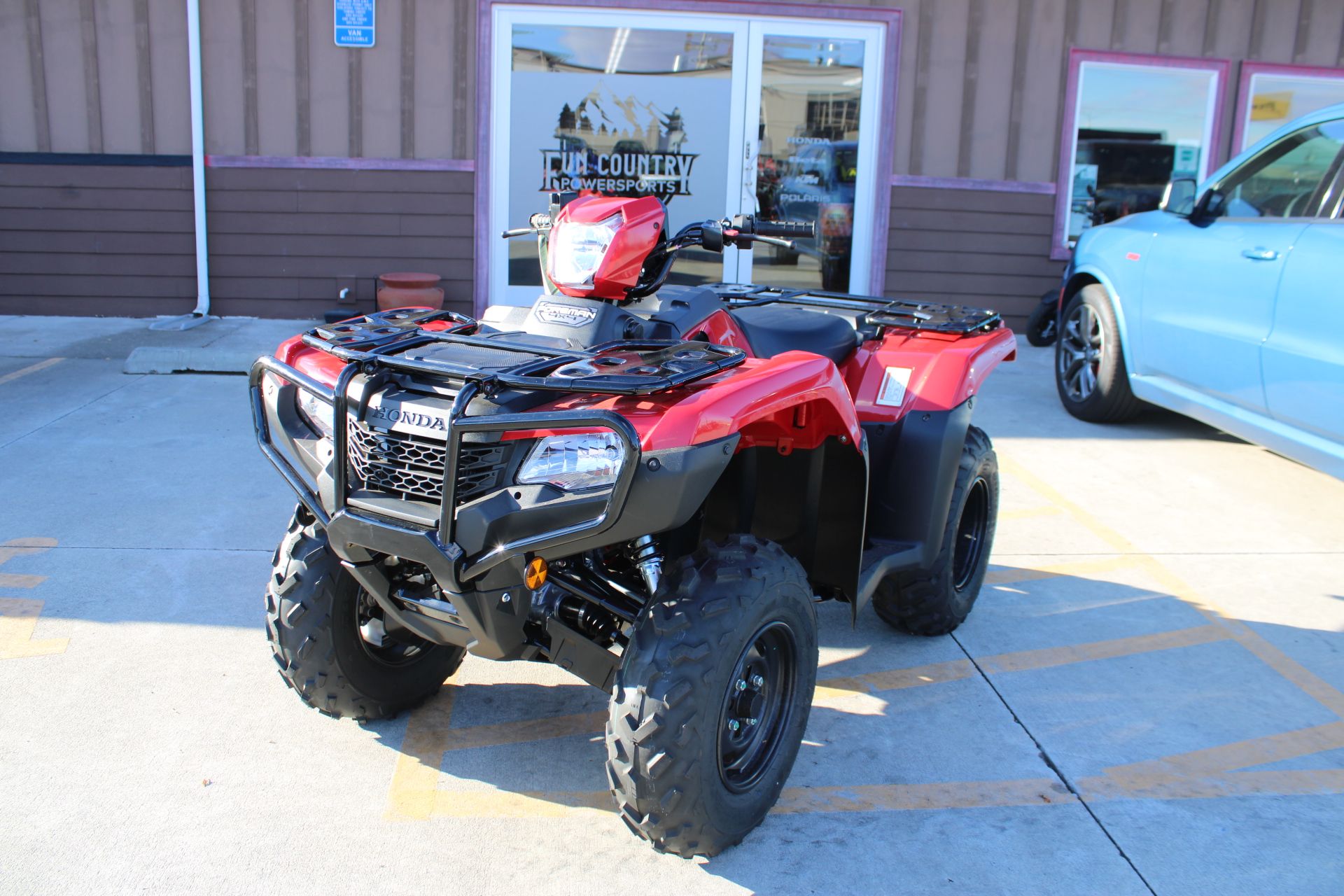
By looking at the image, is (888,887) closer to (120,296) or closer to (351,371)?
(351,371)

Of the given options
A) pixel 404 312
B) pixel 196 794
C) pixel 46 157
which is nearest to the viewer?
pixel 196 794

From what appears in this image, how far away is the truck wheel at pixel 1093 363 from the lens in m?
6.86

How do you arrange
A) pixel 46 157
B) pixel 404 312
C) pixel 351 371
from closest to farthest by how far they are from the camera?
pixel 351 371, pixel 404 312, pixel 46 157

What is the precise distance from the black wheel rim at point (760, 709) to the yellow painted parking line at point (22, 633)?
7.32ft

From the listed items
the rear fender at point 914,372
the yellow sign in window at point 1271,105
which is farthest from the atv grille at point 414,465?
the yellow sign in window at point 1271,105

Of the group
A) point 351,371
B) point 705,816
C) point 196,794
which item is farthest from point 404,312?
point 705,816

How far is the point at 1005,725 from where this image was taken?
344 cm

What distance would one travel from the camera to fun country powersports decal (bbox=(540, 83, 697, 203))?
364 inches

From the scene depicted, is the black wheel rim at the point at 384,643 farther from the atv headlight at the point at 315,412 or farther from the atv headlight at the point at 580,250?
the atv headlight at the point at 580,250

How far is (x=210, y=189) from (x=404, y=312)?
6688 millimetres

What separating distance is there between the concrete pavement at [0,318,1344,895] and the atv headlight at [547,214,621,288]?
4.27ft

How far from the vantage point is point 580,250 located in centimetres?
296

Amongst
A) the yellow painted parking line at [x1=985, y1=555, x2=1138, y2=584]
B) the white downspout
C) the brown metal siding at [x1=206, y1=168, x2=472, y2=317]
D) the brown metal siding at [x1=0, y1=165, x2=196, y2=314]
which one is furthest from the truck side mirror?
the brown metal siding at [x1=0, y1=165, x2=196, y2=314]

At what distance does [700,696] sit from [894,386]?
1.52 m
